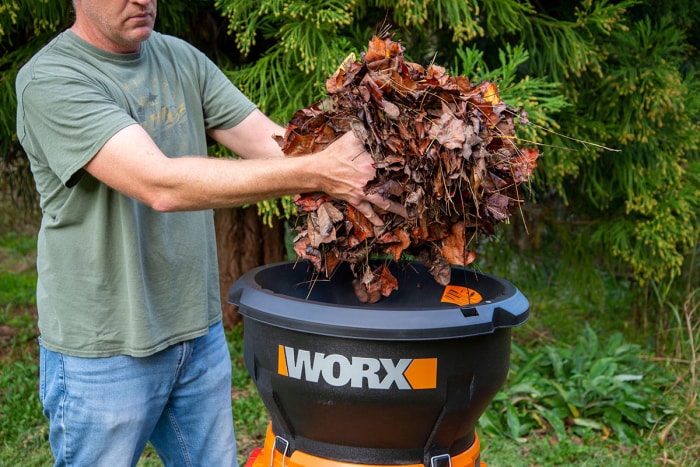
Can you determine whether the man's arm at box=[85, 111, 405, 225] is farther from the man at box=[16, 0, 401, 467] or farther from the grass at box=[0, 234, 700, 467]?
the grass at box=[0, 234, 700, 467]

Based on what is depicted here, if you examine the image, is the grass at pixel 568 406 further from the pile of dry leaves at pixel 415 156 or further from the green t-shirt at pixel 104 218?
the pile of dry leaves at pixel 415 156

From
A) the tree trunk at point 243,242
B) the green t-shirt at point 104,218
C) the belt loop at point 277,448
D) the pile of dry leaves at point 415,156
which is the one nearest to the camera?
the pile of dry leaves at point 415,156

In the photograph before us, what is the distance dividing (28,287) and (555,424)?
4.22m

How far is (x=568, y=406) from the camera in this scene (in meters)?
4.07

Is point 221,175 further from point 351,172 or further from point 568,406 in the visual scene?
point 568,406

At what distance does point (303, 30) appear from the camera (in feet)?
11.5

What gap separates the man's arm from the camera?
1949 mm

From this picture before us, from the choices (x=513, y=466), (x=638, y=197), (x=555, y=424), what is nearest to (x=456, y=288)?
(x=513, y=466)

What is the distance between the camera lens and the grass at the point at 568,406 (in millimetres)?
3744

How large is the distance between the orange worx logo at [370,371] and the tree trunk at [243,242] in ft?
8.82

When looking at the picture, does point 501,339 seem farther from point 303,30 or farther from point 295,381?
point 303,30

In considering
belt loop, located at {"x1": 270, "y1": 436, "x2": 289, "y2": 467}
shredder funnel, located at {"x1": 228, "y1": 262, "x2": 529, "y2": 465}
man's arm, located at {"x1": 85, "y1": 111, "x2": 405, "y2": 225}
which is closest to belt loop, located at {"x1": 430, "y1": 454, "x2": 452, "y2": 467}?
shredder funnel, located at {"x1": 228, "y1": 262, "x2": 529, "y2": 465}

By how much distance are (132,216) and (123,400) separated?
541mm

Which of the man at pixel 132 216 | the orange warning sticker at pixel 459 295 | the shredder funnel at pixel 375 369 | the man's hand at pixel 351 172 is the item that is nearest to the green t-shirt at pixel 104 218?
the man at pixel 132 216
